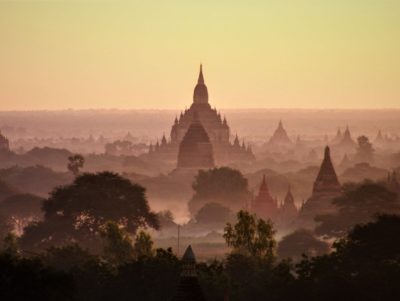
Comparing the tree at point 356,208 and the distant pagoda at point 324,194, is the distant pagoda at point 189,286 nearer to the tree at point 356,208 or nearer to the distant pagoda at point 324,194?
the tree at point 356,208

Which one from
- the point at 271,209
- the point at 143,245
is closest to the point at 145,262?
the point at 143,245

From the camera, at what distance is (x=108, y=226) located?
365 ft

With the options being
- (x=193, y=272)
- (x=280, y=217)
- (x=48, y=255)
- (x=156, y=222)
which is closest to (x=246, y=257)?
(x=48, y=255)

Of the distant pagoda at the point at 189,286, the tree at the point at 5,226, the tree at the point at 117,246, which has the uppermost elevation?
the distant pagoda at the point at 189,286

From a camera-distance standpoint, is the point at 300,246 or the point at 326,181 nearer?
the point at 300,246

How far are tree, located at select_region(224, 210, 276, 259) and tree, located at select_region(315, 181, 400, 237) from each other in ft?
123

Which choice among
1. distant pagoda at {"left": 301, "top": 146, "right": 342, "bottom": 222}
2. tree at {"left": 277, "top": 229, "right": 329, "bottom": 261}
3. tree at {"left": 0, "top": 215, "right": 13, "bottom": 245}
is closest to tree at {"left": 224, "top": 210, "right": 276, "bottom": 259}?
tree at {"left": 277, "top": 229, "right": 329, "bottom": 261}

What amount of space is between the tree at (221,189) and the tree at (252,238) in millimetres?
77313

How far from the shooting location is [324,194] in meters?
167

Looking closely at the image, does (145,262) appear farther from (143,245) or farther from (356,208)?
(356,208)

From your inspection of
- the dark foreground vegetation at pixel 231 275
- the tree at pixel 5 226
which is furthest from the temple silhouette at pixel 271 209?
the dark foreground vegetation at pixel 231 275

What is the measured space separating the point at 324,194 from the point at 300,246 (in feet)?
110

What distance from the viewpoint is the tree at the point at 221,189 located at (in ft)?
618

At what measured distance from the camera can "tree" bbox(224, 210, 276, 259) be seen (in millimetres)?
107125
